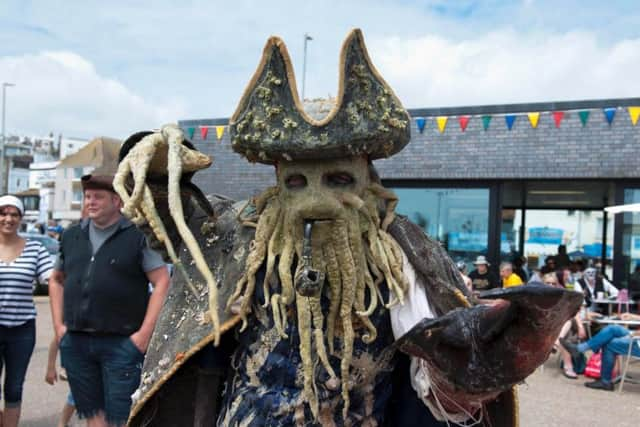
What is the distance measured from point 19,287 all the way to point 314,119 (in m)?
3.03

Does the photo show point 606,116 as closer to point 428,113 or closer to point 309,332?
point 428,113

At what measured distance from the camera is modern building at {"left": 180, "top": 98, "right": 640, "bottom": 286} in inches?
367

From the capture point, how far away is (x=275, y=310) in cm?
181

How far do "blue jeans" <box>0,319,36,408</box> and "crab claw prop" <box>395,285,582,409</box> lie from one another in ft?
10.7

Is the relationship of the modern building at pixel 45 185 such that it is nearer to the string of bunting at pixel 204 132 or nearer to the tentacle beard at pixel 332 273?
the string of bunting at pixel 204 132

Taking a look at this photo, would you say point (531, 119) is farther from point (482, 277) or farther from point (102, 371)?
point (102, 371)

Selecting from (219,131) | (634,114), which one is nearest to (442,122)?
(634,114)

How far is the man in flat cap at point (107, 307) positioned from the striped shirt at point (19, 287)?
613 mm

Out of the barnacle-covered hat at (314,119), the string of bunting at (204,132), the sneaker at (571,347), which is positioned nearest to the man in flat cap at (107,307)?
the barnacle-covered hat at (314,119)

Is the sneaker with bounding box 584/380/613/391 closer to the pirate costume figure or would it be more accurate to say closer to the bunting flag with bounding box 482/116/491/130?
the bunting flag with bounding box 482/116/491/130

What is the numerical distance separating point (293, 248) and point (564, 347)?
20.5 ft

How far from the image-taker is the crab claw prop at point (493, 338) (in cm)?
131

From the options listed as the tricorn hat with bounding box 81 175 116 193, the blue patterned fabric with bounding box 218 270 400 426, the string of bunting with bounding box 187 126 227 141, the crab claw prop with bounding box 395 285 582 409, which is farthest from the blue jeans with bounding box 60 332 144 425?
the string of bunting with bounding box 187 126 227 141

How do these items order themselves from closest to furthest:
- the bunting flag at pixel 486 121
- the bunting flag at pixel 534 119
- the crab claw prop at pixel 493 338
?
1. the crab claw prop at pixel 493 338
2. the bunting flag at pixel 534 119
3. the bunting flag at pixel 486 121
